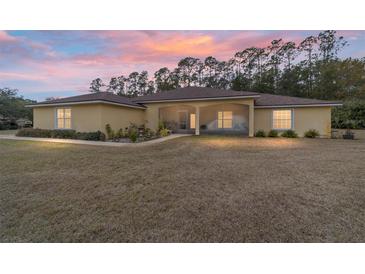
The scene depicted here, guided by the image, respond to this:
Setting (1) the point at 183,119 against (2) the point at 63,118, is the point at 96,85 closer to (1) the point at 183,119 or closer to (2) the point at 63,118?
(2) the point at 63,118

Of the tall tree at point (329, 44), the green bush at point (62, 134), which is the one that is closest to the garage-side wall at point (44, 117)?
the green bush at point (62, 134)

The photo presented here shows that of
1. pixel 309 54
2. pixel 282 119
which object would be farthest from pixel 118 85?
pixel 282 119

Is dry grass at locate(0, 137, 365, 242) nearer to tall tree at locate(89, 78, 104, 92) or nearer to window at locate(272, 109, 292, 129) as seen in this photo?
window at locate(272, 109, 292, 129)

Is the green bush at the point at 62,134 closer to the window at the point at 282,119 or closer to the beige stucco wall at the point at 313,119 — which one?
the window at the point at 282,119

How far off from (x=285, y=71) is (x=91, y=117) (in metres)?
36.7

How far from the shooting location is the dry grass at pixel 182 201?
2.88 meters

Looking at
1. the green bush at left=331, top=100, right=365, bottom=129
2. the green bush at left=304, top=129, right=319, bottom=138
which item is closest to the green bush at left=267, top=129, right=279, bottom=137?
the green bush at left=304, top=129, right=319, bottom=138

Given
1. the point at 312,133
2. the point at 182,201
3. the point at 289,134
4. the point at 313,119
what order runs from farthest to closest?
the point at 313,119 < the point at 289,134 < the point at 312,133 < the point at 182,201

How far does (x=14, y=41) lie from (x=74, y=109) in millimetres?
4962

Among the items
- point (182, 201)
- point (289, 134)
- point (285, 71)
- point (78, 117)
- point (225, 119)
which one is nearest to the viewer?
point (182, 201)

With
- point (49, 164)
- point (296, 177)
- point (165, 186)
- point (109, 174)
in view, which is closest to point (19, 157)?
point (49, 164)

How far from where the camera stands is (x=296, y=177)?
5410 mm

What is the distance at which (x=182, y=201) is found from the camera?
3.92 metres
